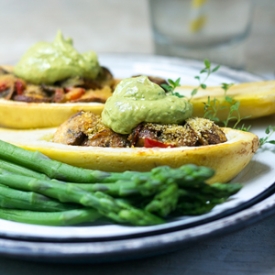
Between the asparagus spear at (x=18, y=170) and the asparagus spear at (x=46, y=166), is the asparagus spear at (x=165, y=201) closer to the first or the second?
the asparagus spear at (x=46, y=166)

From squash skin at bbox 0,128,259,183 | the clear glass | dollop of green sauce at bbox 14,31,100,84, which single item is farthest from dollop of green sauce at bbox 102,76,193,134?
the clear glass

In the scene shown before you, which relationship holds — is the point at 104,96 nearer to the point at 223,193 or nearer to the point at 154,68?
the point at 154,68

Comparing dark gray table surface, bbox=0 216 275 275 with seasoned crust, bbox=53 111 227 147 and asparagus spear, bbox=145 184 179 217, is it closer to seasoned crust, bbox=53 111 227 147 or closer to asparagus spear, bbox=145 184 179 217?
asparagus spear, bbox=145 184 179 217

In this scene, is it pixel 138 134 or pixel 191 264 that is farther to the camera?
pixel 138 134

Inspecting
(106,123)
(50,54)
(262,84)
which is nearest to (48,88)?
(50,54)

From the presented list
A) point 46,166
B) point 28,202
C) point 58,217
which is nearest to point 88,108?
point 46,166

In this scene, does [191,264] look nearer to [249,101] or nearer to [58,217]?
[58,217]

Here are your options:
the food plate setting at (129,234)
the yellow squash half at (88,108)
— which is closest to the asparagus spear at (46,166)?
the food plate setting at (129,234)
